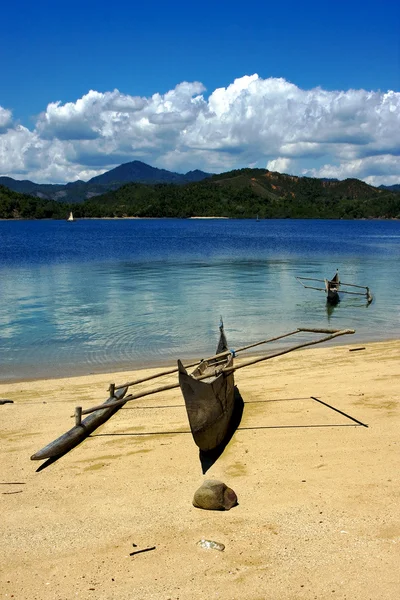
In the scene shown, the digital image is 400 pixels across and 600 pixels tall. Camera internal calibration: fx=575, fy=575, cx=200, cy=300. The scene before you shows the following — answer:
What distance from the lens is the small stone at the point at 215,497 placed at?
705 cm

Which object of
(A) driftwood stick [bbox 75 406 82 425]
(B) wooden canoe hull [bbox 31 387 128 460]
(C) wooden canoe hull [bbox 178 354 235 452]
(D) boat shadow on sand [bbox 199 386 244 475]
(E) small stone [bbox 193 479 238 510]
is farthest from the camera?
(A) driftwood stick [bbox 75 406 82 425]

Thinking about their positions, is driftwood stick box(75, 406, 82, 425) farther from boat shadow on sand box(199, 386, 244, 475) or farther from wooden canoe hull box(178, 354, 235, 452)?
wooden canoe hull box(178, 354, 235, 452)

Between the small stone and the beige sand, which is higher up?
the small stone

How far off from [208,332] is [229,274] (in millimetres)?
19151

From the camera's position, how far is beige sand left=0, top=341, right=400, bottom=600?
18.9 ft

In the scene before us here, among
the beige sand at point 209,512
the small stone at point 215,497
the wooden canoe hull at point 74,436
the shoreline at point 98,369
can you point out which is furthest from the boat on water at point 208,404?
the shoreline at point 98,369

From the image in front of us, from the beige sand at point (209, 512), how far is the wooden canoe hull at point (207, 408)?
0.33 metres

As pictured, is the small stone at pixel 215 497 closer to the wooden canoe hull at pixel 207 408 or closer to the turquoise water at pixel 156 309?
the wooden canoe hull at pixel 207 408

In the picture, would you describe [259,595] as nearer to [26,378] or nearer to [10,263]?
[26,378]

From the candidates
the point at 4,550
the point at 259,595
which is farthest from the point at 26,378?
the point at 259,595

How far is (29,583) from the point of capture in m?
5.84

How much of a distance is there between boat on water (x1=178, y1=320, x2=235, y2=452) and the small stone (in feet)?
3.63

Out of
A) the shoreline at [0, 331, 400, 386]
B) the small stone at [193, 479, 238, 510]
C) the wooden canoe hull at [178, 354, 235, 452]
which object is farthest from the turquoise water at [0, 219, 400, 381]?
the small stone at [193, 479, 238, 510]

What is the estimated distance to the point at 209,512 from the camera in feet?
23.2
